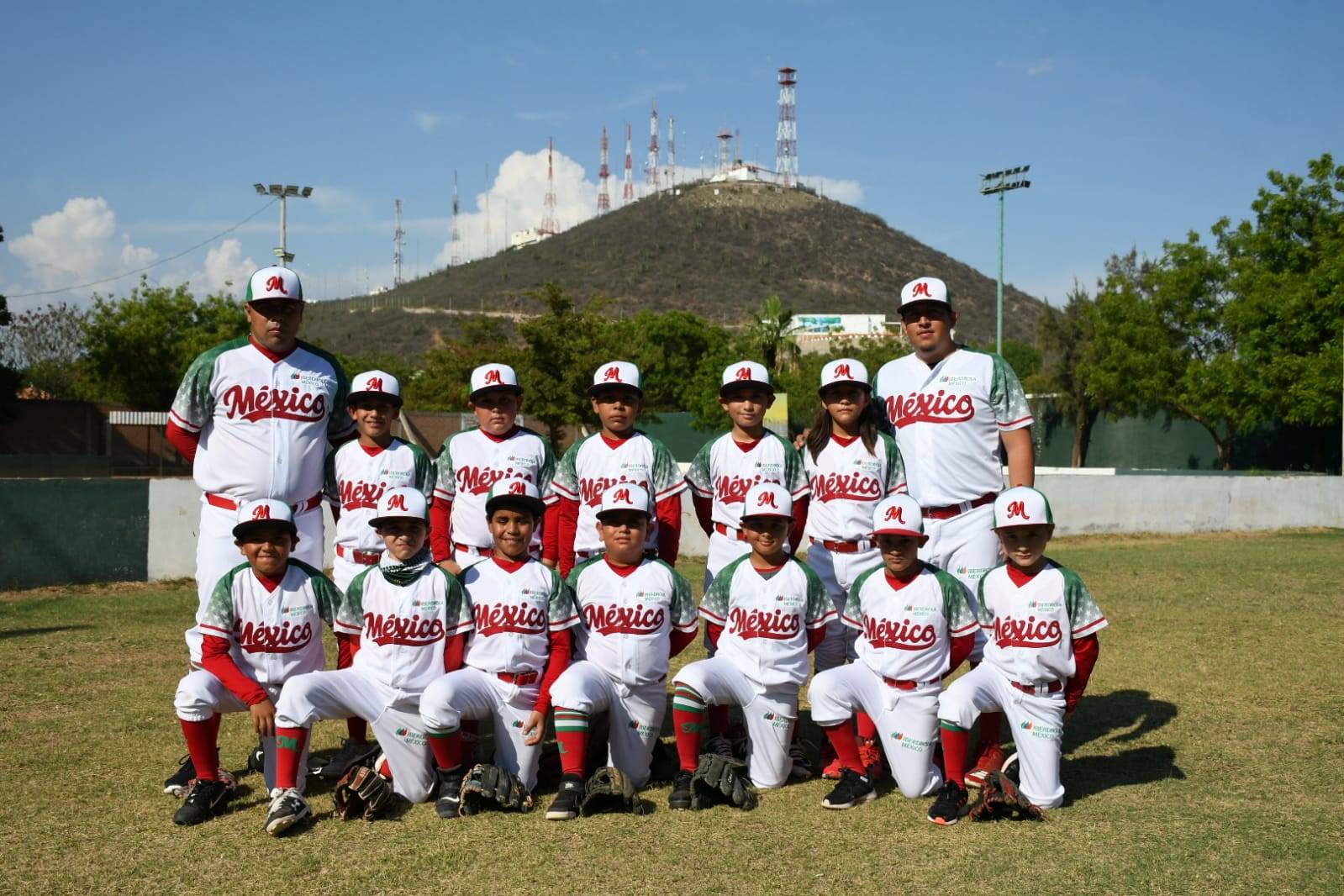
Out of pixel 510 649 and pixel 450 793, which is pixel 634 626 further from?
pixel 450 793

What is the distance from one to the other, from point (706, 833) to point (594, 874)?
0.62 meters

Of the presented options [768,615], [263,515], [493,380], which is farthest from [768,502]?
[263,515]

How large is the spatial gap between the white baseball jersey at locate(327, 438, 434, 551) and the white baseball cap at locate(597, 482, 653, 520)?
1154 millimetres

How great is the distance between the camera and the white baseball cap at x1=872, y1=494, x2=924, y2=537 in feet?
16.7

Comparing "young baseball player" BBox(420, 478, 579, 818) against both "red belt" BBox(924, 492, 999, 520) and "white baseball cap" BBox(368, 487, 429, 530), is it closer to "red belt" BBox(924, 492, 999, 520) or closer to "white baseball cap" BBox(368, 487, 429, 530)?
"white baseball cap" BBox(368, 487, 429, 530)

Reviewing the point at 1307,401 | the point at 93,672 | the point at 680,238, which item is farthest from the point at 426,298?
the point at 93,672

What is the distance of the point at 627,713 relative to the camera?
5238 millimetres

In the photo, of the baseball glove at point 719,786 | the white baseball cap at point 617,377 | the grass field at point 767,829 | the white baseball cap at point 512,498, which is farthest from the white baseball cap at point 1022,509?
the white baseball cap at point 512,498

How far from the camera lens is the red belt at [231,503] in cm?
529

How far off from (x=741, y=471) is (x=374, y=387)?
1995 millimetres

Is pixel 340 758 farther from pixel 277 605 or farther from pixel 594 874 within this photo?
pixel 594 874

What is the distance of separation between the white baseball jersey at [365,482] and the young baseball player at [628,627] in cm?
117

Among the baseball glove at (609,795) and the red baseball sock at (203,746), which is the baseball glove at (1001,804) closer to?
the baseball glove at (609,795)

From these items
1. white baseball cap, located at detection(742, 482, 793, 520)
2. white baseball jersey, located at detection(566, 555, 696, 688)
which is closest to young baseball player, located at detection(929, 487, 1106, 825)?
white baseball cap, located at detection(742, 482, 793, 520)
